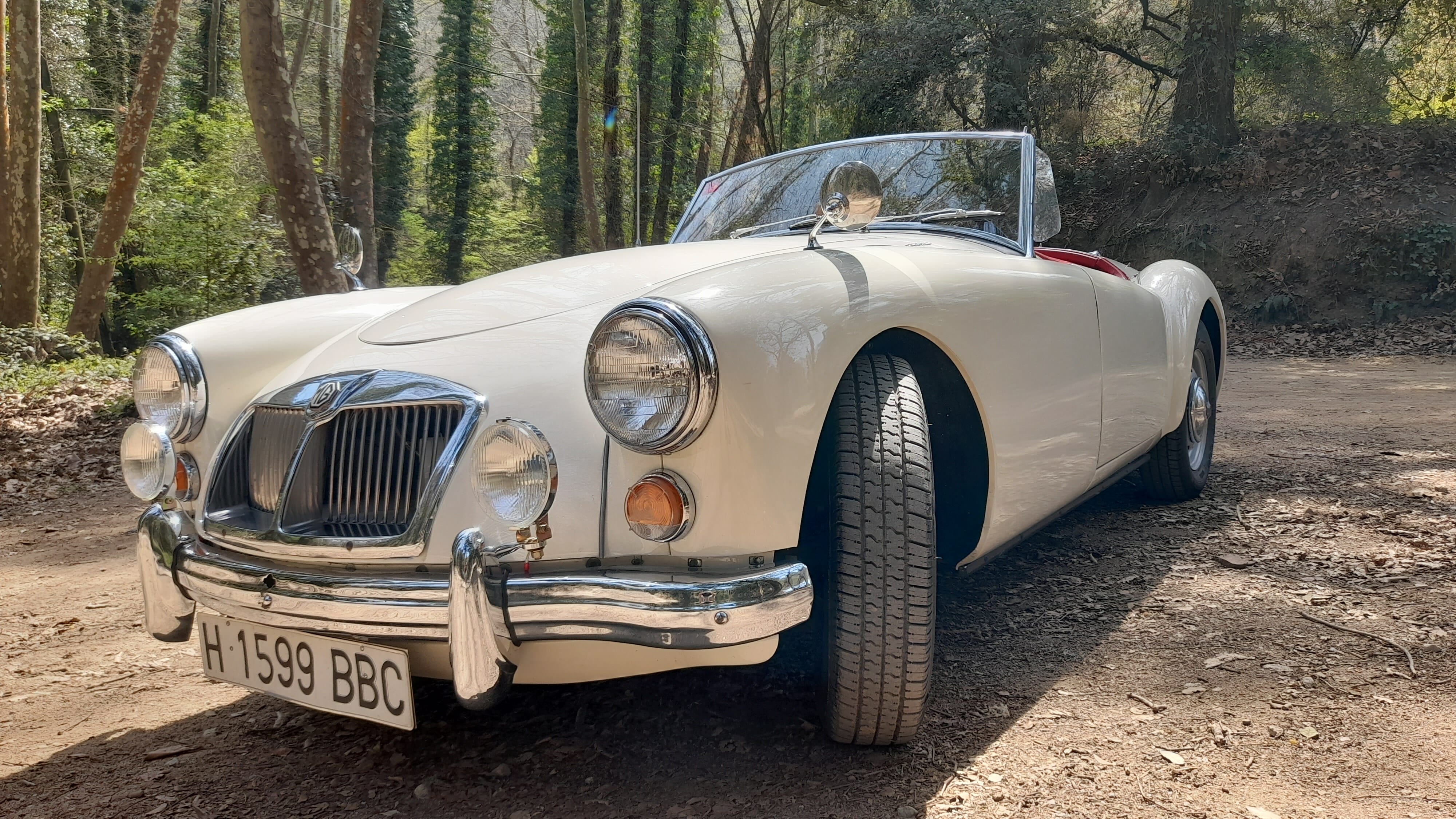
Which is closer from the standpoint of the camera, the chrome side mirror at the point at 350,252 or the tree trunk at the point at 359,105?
the chrome side mirror at the point at 350,252

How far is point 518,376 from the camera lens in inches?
78.0

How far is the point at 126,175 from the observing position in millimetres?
12031

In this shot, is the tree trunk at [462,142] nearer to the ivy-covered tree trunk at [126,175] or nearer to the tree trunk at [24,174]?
the ivy-covered tree trunk at [126,175]

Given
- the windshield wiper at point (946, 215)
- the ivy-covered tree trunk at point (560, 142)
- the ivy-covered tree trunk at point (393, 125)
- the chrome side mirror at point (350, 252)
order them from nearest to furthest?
the windshield wiper at point (946, 215), the chrome side mirror at point (350, 252), the ivy-covered tree trunk at point (393, 125), the ivy-covered tree trunk at point (560, 142)

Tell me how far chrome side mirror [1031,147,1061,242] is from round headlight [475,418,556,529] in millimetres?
1939

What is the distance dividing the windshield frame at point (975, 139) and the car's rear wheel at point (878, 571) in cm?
116

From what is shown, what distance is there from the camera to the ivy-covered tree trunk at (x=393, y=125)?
26.5 metres

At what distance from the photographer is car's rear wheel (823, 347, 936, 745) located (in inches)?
73.4

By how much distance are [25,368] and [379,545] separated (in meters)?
10.0

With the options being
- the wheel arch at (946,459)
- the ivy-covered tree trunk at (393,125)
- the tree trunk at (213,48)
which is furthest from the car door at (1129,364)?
the ivy-covered tree trunk at (393,125)

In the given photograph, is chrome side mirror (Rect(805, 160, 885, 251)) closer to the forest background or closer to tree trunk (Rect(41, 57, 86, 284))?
the forest background

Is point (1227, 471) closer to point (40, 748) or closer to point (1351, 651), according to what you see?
point (1351, 651)

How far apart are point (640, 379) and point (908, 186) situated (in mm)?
1731

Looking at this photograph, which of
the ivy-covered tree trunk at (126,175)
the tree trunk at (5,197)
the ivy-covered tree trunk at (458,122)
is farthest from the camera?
the ivy-covered tree trunk at (458,122)
